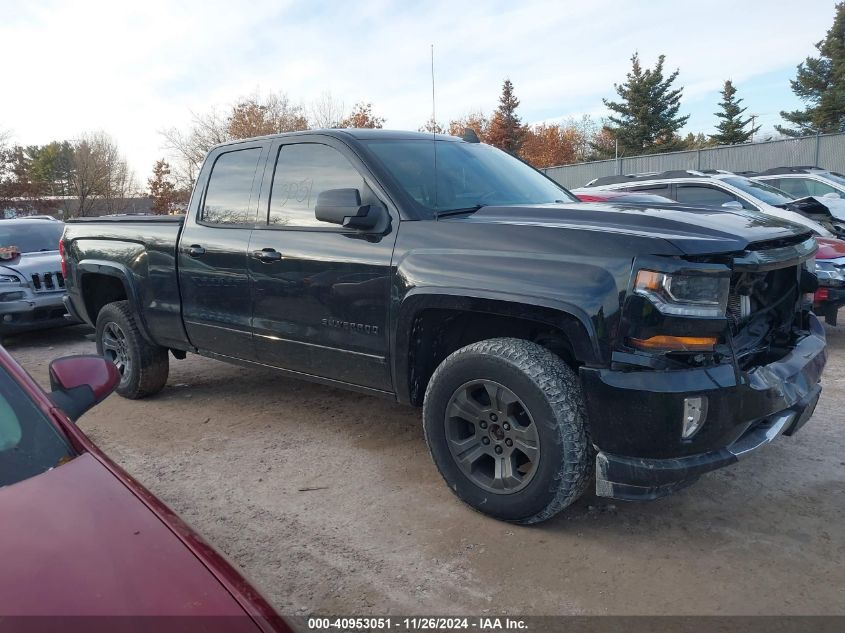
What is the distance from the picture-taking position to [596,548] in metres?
3.04

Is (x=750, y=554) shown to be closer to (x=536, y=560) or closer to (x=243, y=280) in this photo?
(x=536, y=560)

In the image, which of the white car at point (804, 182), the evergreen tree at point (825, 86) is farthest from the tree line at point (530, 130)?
the white car at point (804, 182)

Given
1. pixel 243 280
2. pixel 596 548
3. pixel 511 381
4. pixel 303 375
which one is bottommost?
pixel 596 548

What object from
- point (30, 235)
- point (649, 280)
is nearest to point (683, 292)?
point (649, 280)

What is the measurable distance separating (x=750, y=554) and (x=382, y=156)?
8.93 feet

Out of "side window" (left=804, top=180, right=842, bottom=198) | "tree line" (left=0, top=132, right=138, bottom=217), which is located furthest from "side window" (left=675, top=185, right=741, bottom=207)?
"tree line" (left=0, top=132, right=138, bottom=217)

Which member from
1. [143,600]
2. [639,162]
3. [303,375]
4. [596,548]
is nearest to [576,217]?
[596,548]

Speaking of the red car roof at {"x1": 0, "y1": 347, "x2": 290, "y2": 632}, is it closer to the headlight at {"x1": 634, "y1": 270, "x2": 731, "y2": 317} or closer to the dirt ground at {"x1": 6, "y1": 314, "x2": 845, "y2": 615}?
the dirt ground at {"x1": 6, "y1": 314, "x2": 845, "y2": 615}

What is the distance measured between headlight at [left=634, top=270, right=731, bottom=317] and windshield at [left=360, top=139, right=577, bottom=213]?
1338 millimetres

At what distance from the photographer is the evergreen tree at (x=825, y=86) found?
132 ft

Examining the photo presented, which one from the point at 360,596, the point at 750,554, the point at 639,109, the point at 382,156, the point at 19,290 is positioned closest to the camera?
the point at 360,596

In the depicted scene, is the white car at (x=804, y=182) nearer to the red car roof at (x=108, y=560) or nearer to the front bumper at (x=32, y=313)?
the front bumper at (x=32, y=313)

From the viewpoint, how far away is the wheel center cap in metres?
3.18

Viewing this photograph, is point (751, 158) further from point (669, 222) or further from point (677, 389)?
point (677, 389)
